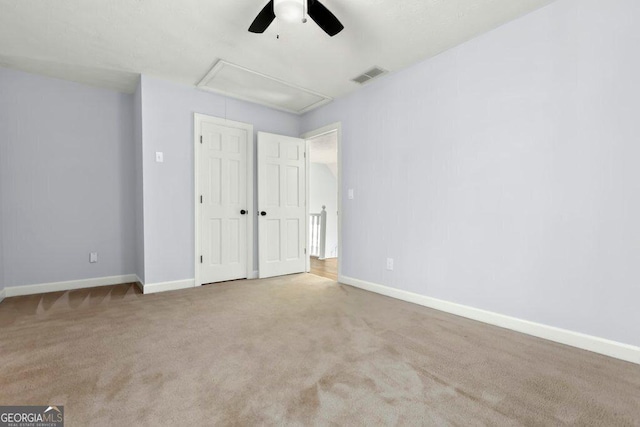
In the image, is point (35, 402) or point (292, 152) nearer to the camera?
point (35, 402)

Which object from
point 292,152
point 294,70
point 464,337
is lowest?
point 464,337

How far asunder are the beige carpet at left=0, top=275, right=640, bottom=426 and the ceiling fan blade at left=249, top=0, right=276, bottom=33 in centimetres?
231

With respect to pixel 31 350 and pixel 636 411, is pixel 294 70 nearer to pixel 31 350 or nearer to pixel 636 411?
pixel 31 350

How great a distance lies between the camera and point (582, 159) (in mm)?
2094

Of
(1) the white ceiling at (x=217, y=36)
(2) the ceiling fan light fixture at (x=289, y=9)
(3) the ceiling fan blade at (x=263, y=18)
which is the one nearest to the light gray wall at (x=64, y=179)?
(1) the white ceiling at (x=217, y=36)

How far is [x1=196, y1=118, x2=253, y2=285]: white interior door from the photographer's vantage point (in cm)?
382

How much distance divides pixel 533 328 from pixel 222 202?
3.58 meters

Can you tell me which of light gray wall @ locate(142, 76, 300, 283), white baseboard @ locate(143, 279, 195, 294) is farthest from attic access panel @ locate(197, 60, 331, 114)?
white baseboard @ locate(143, 279, 195, 294)

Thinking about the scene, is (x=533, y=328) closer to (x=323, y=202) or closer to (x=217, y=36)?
(x=217, y=36)

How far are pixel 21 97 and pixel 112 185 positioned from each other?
1267mm

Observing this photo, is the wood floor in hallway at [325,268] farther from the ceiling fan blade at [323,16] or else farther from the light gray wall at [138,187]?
the ceiling fan blade at [323,16]

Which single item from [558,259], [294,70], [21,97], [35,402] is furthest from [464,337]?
[21,97]

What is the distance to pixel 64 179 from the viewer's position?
3.58 meters

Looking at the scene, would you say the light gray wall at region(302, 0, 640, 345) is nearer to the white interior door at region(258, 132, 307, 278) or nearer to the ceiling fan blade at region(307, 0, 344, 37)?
the ceiling fan blade at region(307, 0, 344, 37)
